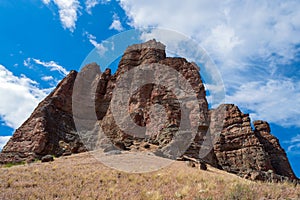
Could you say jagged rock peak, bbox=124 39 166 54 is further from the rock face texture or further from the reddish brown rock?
the reddish brown rock

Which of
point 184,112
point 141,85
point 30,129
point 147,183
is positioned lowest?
point 147,183

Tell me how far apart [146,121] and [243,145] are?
23.9m

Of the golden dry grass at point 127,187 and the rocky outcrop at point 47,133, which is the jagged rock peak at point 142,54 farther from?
the golden dry grass at point 127,187

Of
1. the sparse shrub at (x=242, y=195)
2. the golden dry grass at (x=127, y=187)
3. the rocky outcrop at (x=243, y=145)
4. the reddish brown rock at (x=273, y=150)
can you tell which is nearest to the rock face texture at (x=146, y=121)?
the rocky outcrop at (x=243, y=145)

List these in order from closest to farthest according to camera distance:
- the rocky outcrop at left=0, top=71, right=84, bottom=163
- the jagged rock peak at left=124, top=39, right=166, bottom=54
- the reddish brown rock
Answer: the rocky outcrop at left=0, top=71, right=84, bottom=163
the reddish brown rock
the jagged rock peak at left=124, top=39, right=166, bottom=54

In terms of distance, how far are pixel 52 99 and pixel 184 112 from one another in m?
29.7

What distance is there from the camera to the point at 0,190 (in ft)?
40.0

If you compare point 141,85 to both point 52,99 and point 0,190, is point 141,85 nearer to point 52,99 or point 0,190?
Answer: point 52,99

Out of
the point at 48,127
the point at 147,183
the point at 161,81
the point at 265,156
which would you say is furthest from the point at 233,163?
the point at 147,183

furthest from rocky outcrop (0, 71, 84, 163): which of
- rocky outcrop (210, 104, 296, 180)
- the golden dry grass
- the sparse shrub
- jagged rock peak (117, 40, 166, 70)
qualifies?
rocky outcrop (210, 104, 296, 180)

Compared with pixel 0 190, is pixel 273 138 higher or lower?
higher

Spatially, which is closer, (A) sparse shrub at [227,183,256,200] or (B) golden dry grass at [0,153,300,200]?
(A) sparse shrub at [227,183,256,200]

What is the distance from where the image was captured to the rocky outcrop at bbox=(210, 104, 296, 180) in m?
52.3

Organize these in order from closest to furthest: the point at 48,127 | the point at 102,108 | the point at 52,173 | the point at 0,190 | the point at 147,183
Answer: the point at 0,190 < the point at 147,183 < the point at 52,173 < the point at 48,127 < the point at 102,108
